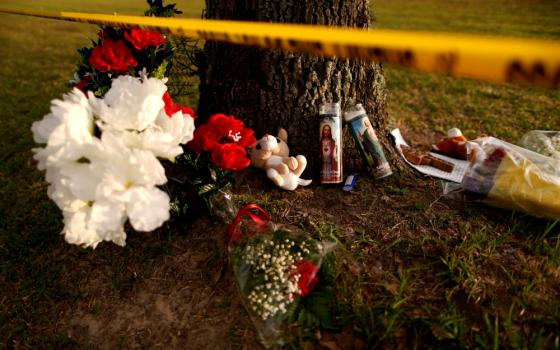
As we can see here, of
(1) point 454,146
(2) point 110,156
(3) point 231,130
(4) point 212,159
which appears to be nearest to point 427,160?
(1) point 454,146

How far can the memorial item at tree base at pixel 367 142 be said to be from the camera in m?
2.38

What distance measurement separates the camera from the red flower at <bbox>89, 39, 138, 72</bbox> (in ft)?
6.08

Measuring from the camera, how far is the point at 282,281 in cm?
151

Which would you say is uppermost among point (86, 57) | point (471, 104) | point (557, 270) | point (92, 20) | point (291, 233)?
point (92, 20)

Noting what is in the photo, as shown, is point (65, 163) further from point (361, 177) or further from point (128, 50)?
point (361, 177)

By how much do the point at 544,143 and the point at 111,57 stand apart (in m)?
2.73

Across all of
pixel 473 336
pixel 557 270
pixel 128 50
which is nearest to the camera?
pixel 473 336

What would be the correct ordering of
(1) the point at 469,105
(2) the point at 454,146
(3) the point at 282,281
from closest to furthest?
(3) the point at 282,281 < (2) the point at 454,146 < (1) the point at 469,105

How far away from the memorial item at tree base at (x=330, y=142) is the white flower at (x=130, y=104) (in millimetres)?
1136

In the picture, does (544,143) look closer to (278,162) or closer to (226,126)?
(278,162)

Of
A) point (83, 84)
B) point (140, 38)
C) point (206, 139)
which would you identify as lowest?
point (206, 139)

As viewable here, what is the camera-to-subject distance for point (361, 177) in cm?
246

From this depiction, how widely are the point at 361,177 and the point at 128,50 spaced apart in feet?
5.17

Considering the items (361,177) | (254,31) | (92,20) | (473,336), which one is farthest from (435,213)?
(92,20)
